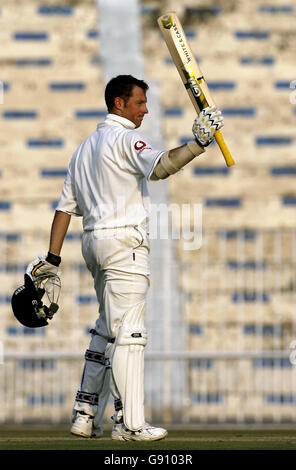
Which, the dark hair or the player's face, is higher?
the dark hair

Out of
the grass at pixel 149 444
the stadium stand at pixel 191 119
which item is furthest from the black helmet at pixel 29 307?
the stadium stand at pixel 191 119

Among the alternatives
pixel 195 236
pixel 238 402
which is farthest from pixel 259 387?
pixel 195 236

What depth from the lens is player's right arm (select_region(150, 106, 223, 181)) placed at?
12.9 feet

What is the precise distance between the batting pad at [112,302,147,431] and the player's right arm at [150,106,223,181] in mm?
568

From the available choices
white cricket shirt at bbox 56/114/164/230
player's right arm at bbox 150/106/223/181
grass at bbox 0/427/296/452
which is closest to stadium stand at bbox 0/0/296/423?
grass at bbox 0/427/296/452

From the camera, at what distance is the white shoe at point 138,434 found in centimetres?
410

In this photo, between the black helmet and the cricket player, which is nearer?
the cricket player

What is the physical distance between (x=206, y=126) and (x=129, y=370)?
93 centimetres

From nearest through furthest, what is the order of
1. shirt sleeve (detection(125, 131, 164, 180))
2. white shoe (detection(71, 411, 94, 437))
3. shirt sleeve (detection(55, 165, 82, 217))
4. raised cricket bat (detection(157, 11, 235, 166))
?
shirt sleeve (detection(125, 131, 164, 180))
raised cricket bat (detection(157, 11, 235, 166))
white shoe (detection(71, 411, 94, 437))
shirt sleeve (detection(55, 165, 82, 217))

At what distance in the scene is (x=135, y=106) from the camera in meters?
4.34

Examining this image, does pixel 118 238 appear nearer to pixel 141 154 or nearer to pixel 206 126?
pixel 141 154

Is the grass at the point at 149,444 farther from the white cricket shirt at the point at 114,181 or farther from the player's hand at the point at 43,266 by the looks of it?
the white cricket shirt at the point at 114,181

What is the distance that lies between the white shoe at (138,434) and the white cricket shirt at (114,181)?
2.42ft

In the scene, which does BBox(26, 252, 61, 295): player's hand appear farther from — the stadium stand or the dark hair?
the stadium stand
